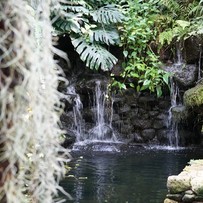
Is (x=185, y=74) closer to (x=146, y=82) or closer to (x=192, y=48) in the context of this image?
(x=192, y=48)

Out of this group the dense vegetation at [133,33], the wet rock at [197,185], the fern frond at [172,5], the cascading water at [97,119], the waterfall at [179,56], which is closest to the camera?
the wet rock at [197,185]

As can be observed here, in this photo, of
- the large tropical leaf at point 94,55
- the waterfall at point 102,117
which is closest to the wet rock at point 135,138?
the waterfall at point 102,117

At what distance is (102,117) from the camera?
8.30 m

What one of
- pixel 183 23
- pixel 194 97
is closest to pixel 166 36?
pixel 183 23

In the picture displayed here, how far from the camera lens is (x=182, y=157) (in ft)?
23.1

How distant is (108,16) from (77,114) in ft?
6.79

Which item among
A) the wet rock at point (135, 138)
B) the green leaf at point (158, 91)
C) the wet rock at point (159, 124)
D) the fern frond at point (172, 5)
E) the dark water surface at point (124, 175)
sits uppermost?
the fern frond at point (172, 5)

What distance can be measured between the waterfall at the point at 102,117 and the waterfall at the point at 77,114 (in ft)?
0.73

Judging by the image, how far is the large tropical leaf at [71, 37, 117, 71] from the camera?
7.71m

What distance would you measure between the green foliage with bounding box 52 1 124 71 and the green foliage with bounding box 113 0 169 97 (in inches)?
10.5

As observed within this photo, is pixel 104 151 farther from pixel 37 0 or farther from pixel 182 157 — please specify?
pixel 37 0

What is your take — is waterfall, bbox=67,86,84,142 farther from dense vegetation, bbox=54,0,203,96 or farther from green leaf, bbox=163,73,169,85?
green leaf, bbox=163,73,169,85

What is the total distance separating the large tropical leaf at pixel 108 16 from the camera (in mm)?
8086

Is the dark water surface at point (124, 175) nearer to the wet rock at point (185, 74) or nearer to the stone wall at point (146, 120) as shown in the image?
the stone wall at point (146, 120)
